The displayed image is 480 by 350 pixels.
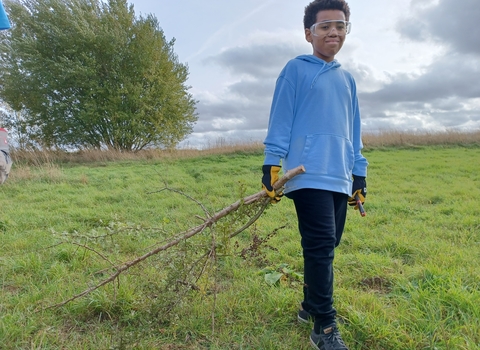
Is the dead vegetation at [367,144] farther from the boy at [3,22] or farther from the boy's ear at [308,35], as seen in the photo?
the boy's ear at [308,35]

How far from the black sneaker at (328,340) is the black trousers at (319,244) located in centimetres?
4

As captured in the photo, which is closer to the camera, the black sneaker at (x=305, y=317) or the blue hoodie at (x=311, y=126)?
the blue hoodie at (x=311, y=126)

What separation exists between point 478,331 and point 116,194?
6.66 meters

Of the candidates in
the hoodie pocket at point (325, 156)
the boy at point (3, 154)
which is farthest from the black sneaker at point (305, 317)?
the boy at point (3, 154)

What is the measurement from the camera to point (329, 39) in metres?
2.10

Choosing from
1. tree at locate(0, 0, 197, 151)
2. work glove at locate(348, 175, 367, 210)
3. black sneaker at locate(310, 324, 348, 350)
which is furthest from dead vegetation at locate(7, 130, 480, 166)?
black sneaker at locate(310, 324, 348, 350)

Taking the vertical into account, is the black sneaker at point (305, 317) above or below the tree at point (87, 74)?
below

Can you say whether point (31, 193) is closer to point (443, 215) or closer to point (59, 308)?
point (59, 308)

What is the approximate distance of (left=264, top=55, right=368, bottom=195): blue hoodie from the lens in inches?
76.9

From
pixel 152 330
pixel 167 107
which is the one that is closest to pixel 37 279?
pixel 152 330

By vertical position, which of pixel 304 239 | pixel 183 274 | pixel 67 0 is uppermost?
pixel 67 0

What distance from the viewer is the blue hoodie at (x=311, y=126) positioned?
6.41ft

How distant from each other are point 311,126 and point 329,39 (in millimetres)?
602

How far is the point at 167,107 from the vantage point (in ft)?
67.4
